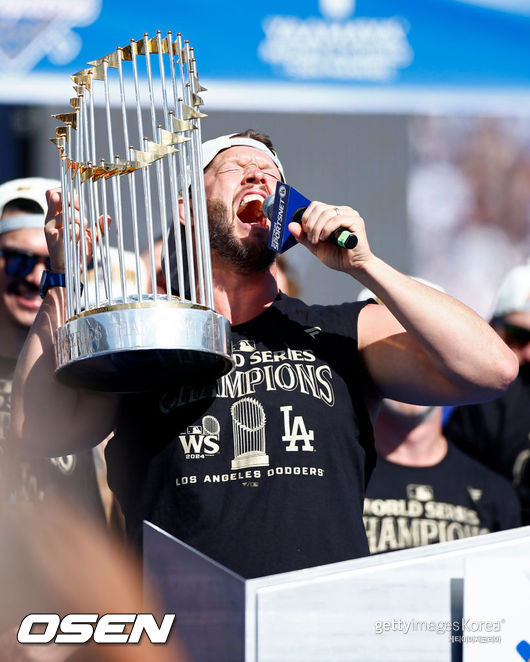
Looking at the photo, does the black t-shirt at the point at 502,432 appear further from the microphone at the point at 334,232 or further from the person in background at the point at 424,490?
the microphone at the point at 334,232

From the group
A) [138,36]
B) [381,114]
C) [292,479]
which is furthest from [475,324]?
[381,114]

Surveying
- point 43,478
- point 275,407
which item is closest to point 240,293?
point 275,407

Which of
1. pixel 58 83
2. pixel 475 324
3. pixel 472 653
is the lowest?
pixel 472 653

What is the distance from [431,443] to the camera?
365 cm

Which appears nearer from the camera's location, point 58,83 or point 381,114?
point 58,83

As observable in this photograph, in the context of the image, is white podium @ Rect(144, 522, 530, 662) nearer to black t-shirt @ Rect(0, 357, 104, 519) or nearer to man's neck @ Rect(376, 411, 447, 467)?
black t-shirt @ Rect(0, 357, 104, 519)

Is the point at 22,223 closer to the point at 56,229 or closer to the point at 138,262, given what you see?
the point at 56,229

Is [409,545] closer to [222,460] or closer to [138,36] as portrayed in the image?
[222,460]

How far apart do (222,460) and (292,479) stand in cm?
15

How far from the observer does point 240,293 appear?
8.25ft

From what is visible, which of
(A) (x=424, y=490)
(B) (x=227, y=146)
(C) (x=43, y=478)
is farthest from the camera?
(A) (x=424, y=490)

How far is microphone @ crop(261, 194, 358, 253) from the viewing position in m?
2.12

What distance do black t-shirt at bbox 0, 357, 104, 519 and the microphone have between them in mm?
1062

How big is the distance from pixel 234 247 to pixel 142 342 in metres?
0.60
